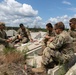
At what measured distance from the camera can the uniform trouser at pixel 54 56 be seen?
7.06 m

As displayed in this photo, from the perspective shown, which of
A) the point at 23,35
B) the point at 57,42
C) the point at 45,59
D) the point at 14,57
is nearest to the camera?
the point at 57,42

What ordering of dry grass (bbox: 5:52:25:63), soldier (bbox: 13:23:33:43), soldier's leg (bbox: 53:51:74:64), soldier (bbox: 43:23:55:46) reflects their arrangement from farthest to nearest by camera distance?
1. soldier (bbox: 13:23:33:43)
2. soldier (bbox: 43:23:55:46)
3. dry grass (bbox: 5:52:25:63)
4. soldier's leg (bbox: 53:51:74:64)

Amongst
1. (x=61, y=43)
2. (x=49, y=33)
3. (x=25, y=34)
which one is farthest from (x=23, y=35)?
(x=61, y=43)

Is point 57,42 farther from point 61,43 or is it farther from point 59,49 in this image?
point 59,49

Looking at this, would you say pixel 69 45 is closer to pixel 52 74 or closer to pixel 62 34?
pixel 62 34

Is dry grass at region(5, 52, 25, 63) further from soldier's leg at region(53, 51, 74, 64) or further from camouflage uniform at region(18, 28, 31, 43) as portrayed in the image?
camouflage uniform at region(18, 28, 31, 43)

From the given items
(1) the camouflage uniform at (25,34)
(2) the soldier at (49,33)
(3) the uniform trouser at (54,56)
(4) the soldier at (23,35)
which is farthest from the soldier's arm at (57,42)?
(1) the camouflage uniform at (25,34)

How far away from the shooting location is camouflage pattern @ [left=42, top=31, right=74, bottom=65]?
6.97m

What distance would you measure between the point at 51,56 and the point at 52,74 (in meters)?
0.47

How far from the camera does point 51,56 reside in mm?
7160

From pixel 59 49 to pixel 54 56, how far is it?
0.79ft

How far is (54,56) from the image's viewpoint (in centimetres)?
709

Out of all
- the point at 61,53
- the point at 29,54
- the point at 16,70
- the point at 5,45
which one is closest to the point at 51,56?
the point at 61,53

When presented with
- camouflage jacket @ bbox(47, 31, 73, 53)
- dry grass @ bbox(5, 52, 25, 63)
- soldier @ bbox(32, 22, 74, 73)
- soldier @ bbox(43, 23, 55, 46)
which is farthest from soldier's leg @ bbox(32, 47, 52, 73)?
soldier @ bbox(43, 23, 55, 46)
